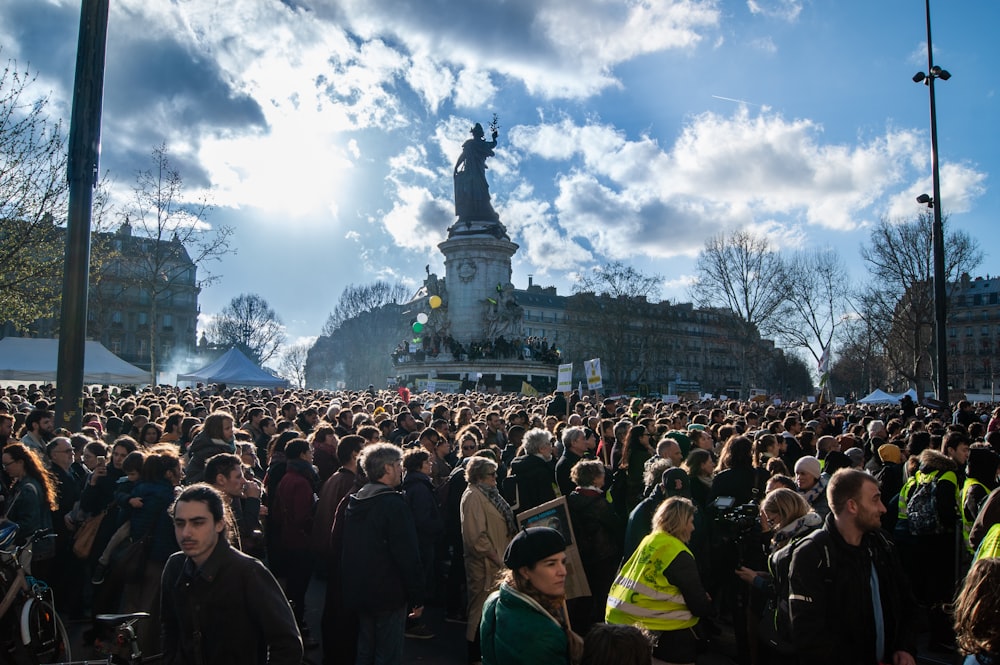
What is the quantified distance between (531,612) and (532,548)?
0.25m

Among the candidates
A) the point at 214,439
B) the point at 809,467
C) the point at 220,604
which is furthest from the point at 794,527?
the point at 214,439

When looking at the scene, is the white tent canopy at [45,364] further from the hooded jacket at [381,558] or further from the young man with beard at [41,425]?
the hooded jacket at [381,558]

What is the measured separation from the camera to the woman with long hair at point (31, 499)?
18.8 feet

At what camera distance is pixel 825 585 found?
3582 millimetres

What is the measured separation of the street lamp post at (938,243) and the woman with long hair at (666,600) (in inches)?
551

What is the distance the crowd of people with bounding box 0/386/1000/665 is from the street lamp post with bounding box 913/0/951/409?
722cm

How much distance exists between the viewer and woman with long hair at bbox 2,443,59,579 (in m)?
5.73

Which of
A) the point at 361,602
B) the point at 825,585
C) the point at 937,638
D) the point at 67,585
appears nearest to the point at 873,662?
the point at 825,585

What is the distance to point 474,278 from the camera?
4422cm

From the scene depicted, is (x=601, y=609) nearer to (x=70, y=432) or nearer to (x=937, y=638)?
(x=937, y=638)

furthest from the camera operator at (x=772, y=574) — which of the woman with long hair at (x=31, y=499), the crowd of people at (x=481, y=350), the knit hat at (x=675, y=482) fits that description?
the crowd of people at (x=481, y=350)

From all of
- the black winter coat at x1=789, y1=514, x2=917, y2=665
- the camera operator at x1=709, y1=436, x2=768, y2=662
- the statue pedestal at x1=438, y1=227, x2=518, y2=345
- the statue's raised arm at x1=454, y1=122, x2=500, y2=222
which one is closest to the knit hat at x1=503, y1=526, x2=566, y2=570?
the black winter coat at x1=789, y1=514, x2=917, y2=665

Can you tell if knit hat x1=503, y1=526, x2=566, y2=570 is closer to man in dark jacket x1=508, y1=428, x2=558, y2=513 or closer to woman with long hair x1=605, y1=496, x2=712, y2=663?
woman with long hair x1=605, y1=496, x2=712, y2=663

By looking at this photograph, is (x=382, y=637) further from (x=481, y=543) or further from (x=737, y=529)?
(x=737, y=529)
